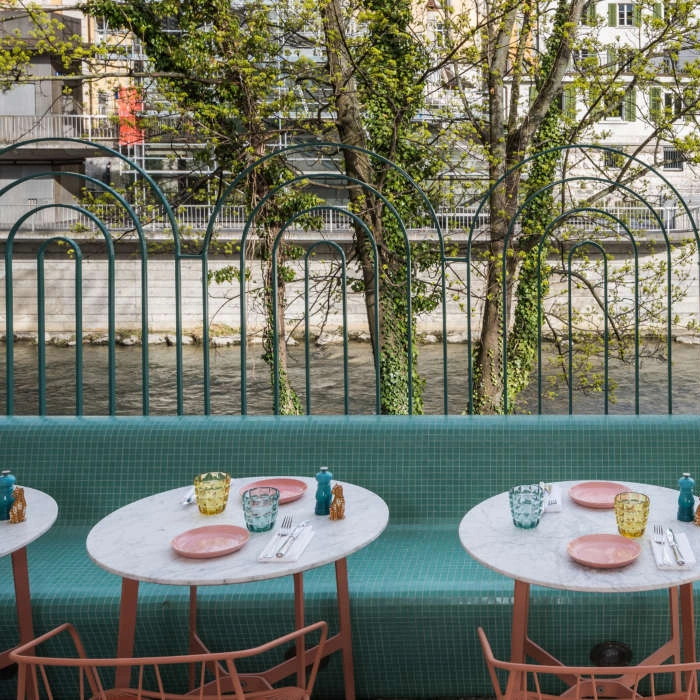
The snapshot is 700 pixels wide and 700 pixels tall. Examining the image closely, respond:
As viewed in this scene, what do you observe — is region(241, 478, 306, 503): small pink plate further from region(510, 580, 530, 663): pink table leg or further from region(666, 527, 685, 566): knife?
region(666, 527, 685, 566): knife

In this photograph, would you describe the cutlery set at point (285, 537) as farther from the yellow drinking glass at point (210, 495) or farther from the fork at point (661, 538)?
the fork at point (661, 538)

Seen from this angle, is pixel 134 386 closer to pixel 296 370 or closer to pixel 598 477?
pixel 296 370

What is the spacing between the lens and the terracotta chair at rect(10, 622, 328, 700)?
5.02 ft

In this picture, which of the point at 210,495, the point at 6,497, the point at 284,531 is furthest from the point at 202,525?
the point at 6,497

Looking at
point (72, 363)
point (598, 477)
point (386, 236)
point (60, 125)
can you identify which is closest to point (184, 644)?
point (598, 477)

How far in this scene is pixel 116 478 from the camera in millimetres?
3445

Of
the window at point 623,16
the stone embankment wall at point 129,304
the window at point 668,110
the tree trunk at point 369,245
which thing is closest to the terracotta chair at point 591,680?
the tree trunk at point 369,245

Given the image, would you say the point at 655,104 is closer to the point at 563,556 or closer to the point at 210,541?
the point at 563,556

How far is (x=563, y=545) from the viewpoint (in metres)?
2.14

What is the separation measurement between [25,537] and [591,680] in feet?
5.23

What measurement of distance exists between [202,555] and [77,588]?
1.05m

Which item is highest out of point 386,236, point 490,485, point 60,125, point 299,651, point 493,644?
point 60,125

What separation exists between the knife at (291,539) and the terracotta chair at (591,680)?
55 cm

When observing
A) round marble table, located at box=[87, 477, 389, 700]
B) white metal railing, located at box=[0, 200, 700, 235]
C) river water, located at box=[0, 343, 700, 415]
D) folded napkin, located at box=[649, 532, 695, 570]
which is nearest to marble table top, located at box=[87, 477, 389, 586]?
round marble table, located at box=[87, 477, 389, 700]
